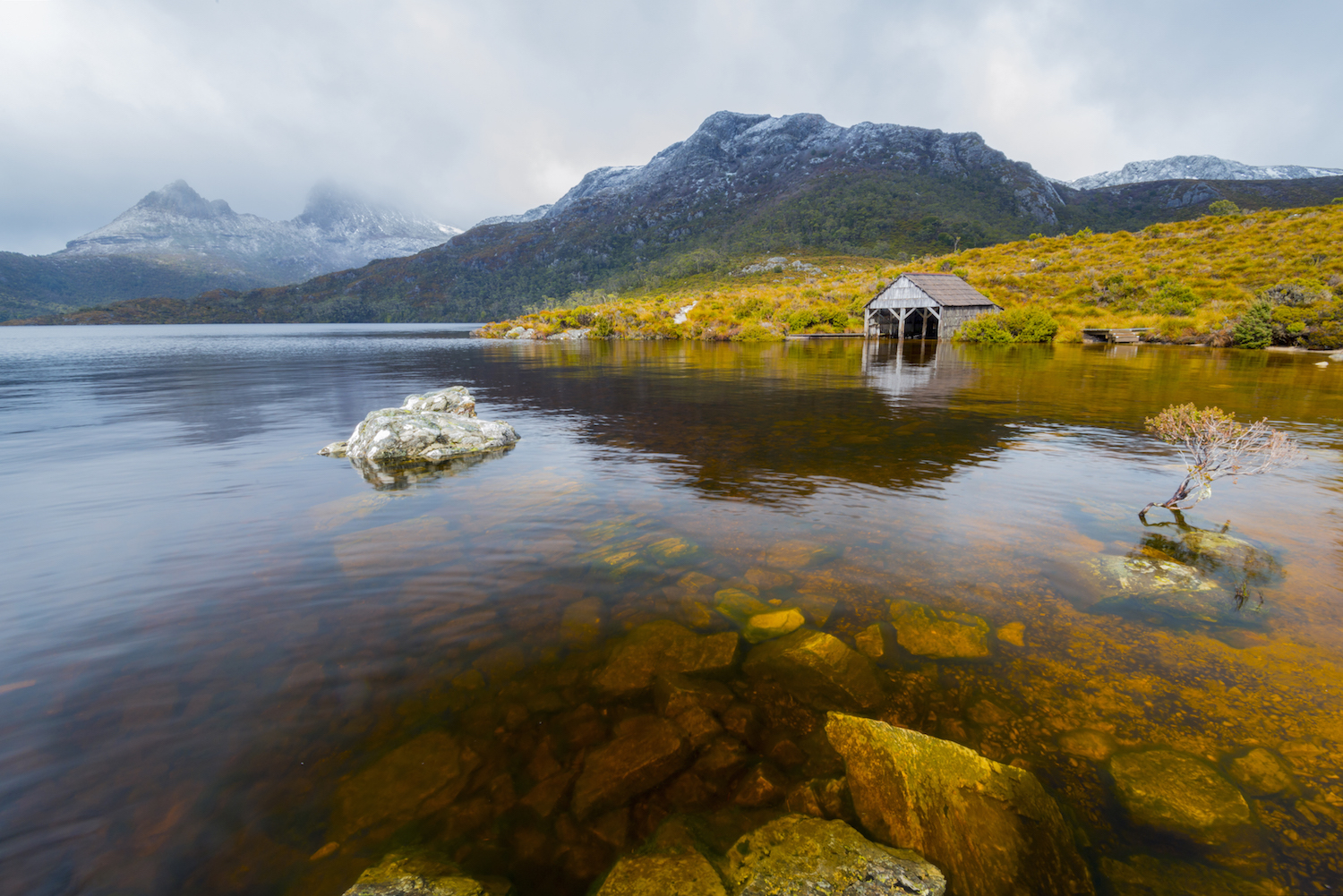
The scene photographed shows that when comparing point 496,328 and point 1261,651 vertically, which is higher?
point 496,328

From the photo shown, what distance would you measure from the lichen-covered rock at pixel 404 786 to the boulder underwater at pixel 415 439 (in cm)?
1182

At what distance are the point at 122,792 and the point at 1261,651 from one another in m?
11.9

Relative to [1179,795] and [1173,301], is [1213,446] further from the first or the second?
[1173,301]

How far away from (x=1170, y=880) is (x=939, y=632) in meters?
3.05

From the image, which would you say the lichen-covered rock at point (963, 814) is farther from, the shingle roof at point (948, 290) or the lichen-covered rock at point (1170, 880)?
the shingle roof at point (948, 290)

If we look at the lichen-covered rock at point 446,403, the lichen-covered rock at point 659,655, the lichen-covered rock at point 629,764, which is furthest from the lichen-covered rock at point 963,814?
the lichen-covered rock at point 446,403

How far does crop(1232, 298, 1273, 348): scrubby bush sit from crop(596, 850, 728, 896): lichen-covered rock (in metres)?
67.2

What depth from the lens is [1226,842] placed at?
12.8 feet

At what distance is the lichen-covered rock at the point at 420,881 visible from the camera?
358cm

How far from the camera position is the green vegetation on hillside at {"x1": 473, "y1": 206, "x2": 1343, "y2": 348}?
159ft

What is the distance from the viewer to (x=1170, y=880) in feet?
12.1

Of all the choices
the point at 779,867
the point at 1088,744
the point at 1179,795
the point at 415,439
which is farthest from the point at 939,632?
the point at 415,439

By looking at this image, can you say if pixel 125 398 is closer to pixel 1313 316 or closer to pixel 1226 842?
pixel 1226 842

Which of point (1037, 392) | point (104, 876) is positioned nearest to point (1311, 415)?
point (1037, 392)
